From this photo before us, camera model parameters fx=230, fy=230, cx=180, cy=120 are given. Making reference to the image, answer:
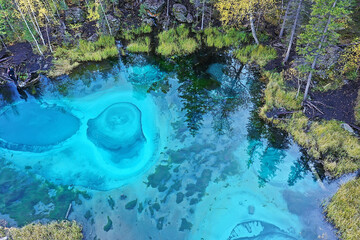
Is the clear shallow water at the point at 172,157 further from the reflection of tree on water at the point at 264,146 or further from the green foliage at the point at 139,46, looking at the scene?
the green foliage at the point at 139,46

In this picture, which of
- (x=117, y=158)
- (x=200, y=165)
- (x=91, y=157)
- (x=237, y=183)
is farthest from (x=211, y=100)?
(x=91, y=157)

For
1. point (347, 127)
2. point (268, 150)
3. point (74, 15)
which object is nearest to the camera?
point (347, 127)

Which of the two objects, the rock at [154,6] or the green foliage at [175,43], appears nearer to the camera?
the green foliage at [175,43]

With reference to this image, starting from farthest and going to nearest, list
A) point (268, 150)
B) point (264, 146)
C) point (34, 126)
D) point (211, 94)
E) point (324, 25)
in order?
point (211, 94) → point (34, 126) → point (264, 146) → point (268, 150) → point (324, 25)

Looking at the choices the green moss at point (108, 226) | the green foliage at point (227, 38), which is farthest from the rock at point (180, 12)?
the green moss at point (108, 226)

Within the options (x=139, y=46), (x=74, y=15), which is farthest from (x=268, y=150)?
(x=74, y=15)

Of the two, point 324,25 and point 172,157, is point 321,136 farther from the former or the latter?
point 172,157

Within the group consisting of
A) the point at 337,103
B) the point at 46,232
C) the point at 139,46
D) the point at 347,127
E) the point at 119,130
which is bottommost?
the point at 46,232
